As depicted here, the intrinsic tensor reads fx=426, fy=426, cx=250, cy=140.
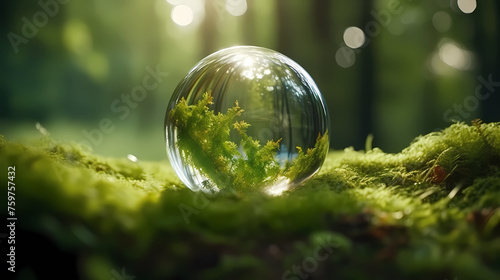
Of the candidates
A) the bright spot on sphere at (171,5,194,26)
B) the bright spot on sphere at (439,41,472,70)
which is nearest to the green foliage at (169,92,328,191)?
the bright spot on sphere at (439,41,472,70)

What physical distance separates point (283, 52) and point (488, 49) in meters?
4.45

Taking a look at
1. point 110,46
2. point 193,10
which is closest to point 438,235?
point 193,10

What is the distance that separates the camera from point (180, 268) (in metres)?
1.52

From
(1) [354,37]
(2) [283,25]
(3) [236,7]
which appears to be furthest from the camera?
(2) [283,25]

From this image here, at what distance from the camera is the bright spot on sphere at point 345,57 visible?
389 inches

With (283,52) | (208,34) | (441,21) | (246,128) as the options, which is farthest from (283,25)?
(246,128)

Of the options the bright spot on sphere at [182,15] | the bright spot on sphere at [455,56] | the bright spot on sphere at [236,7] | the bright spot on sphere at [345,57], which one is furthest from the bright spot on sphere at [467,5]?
the bright spot on sphere at [182,15]

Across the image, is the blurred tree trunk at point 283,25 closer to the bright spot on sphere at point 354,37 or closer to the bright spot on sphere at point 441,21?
the bright spot on sphere at point 354,37

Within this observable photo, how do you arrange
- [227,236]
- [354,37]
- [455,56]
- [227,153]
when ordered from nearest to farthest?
[227,236] → [227,153] → [455,56] → [354,37]

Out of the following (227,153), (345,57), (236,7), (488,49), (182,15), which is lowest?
(227,153)

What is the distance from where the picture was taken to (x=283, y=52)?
1051cm

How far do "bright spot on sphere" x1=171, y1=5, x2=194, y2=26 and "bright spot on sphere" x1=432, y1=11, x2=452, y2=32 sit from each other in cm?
570

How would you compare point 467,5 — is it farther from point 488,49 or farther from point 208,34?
point 208,34

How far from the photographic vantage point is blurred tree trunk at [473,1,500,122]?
8.32 meters
